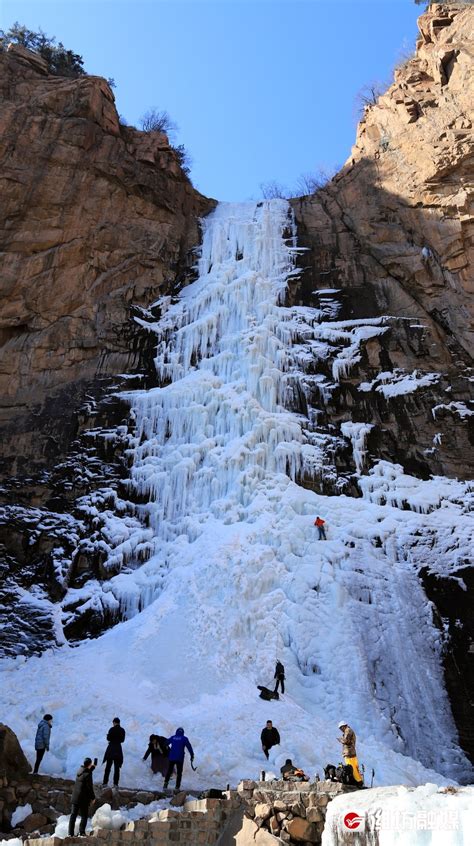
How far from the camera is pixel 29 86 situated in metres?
29.1

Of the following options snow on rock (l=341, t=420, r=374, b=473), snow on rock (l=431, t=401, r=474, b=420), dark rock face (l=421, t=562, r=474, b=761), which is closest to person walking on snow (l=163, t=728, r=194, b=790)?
dark rock face (l=421, t=562, r=474, b=761)

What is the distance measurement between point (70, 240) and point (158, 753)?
19504 mm

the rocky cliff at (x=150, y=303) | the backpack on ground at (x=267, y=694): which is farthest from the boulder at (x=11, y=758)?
the rocky cliff at (x=150, y=303)

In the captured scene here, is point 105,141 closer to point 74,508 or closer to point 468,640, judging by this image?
point 74,508

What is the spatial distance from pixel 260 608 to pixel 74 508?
6720 millimetres

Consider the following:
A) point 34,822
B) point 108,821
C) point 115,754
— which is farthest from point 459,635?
point 108,821

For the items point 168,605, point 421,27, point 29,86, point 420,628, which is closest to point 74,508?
point 168,605

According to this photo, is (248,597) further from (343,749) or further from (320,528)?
(343,749)

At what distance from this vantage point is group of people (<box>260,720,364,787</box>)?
26.9ft

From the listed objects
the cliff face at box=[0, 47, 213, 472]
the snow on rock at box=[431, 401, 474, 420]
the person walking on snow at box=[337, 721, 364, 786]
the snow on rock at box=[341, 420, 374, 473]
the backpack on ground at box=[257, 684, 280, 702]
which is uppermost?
the cliff face at box=[0, 47, 213, 472]
